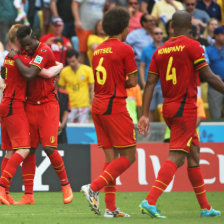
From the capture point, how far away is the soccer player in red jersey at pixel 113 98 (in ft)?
26.3

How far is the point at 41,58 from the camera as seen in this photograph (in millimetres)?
9320

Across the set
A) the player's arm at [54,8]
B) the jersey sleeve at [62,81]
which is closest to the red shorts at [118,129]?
the jersey sleeve at [62,81]

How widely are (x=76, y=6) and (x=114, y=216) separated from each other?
32.5 ft

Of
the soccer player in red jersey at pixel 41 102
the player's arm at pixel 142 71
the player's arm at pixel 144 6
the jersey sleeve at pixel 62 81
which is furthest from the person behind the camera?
the player's arm at pixel 144 6

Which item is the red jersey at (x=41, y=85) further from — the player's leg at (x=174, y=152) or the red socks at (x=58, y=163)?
the player's leg at (x=174, y=152)

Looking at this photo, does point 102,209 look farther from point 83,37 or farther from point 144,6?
point 144,6

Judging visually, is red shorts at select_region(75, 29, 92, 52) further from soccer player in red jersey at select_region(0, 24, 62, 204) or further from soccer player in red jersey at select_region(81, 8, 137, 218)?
soccer player in red jersey at select_region(81, 8, 137, 218)

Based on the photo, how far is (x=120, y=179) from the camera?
12.6 m

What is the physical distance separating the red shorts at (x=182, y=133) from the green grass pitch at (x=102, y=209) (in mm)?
815

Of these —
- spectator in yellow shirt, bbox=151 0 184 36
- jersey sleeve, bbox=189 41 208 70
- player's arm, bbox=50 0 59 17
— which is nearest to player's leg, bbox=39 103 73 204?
jersey sleeve, bbox=189 41 208 70

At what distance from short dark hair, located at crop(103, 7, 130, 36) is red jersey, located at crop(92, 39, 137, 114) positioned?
0.14 m

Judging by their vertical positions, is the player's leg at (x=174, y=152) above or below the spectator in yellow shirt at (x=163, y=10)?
below

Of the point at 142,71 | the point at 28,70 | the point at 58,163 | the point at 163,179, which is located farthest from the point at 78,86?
the point at 163,179

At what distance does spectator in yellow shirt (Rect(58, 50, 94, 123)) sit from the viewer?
1548 cm
